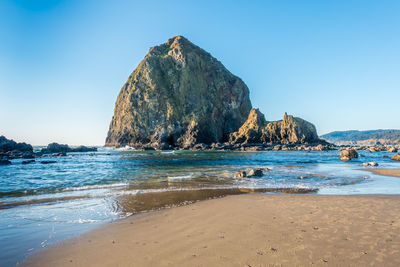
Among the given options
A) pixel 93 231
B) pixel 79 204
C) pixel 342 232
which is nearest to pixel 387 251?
pixel 342 232

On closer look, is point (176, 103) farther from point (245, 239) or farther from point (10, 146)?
point (245, 239)

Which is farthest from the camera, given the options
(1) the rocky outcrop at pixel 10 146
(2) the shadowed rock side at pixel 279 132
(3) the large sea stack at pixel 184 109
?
(3) the large sea stack at pixel 184 109

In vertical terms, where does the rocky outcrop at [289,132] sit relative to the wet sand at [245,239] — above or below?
above

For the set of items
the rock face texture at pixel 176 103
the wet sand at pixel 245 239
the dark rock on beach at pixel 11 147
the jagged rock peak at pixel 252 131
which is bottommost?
the wet sand at pixel 245 239

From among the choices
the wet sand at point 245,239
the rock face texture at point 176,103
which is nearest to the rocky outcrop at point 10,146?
the rock face texture at point 176,103

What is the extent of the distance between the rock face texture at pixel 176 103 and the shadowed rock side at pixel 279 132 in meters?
19.4

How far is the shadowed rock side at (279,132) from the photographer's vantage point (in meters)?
76.7

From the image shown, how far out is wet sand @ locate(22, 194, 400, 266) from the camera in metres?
3.71

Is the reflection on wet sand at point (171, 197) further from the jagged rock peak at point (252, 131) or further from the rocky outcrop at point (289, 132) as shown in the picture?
the rocky outcrop at point (289, 132)

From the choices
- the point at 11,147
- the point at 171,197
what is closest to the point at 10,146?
the point at 11,147

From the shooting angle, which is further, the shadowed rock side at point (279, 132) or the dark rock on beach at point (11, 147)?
the shadowed rock side at point (279, 132)

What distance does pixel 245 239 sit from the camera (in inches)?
178

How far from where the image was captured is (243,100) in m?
121

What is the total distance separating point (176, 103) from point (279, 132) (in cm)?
4727
